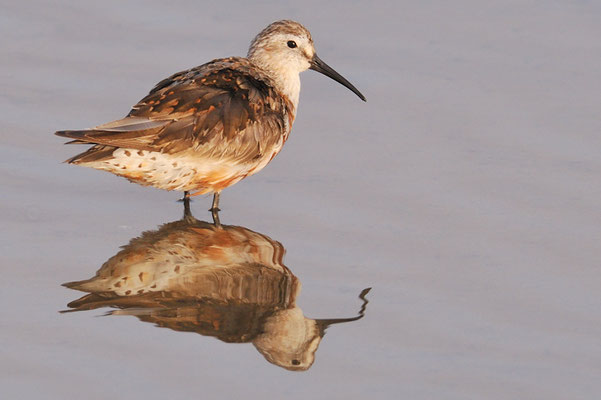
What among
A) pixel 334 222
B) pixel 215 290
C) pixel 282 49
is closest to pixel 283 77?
pixel 282 49

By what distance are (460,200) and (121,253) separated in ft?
10.0

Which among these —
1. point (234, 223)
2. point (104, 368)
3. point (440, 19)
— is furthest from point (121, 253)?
point (440, 19)

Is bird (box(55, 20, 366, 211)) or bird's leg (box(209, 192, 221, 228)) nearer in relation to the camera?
bird (box(55, 20, 366, 211))

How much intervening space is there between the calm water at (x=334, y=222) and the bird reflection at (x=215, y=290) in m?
0.02

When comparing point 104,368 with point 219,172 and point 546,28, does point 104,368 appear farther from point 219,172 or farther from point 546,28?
point 546,28

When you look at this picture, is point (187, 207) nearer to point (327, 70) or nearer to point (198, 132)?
point (198, 132)


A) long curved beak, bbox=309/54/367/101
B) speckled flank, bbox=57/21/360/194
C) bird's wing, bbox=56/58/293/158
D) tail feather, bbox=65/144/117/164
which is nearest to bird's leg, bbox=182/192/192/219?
speckled flank, bbox=57/21/360/194

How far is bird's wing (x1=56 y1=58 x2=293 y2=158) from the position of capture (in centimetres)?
1055

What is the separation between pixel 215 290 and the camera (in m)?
Answer: 9.45

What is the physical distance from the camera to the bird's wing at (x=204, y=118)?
415 inches

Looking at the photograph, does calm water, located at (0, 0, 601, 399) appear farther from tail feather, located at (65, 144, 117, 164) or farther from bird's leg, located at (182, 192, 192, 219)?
tail feather, located at (65, 144, 117, 164)

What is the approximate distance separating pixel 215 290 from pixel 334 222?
161cm

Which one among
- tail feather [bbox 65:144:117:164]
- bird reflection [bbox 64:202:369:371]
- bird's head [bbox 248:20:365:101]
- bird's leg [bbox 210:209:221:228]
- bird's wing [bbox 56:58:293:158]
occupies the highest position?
bird's head [bbox 248:20:365:101]

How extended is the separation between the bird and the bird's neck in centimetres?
14
